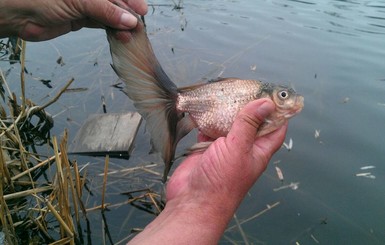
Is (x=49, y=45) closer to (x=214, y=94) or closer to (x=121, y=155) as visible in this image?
(x=121, y=155)

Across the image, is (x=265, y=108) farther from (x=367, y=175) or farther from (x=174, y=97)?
(x=367, y=175)

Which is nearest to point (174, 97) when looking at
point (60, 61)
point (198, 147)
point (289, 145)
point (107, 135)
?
point (198, 147)

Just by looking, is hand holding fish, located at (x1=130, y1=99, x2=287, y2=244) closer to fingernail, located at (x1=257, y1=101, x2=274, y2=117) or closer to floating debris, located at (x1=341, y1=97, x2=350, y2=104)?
fingernail, located at (x1=257, y1=101, x2=274, y2=117)

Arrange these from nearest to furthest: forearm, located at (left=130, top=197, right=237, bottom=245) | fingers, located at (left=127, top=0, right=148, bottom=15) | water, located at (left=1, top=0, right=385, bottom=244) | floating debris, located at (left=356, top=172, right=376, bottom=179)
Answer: forearm, located at (left=130, top=197, right=237, bottom=245), fingers, located at (left=127, top=0, right=148, bottom=15), water, located at (left=1, top=0, right=385, bottom=244), floating debris, located at (left=356, top=172, right=376, bottom=179)

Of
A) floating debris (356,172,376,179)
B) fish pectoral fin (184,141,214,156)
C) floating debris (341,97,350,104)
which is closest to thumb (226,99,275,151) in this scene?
fish pectoral fin (184,141,214,156)

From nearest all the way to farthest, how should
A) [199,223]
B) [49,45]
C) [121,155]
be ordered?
1. [199,223]
2. [121,155]
3. [49,45]

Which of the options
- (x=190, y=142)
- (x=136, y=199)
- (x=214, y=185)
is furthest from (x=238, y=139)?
(x=190, y=142)
